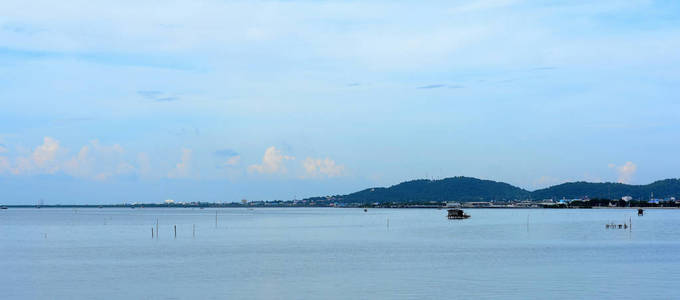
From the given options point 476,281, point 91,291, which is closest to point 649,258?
point 476,281

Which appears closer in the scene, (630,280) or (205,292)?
(205,292)

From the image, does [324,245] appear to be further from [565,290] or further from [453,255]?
[565,290]

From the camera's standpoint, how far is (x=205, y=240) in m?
117

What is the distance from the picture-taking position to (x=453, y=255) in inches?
3295

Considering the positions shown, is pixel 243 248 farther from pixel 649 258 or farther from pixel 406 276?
pixel 649 258

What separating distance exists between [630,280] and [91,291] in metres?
39.2

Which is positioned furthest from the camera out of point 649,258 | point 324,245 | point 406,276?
point 324,245

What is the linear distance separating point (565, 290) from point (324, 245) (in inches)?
2185

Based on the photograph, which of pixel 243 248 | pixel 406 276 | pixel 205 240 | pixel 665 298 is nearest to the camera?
pixel 665 298

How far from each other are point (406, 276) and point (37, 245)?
64597mm

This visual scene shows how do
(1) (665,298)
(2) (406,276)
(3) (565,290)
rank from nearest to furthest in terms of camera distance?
(1) (665,298) → (3) (565,290) → (2) (406,276)

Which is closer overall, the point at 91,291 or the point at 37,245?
the point at 91,291

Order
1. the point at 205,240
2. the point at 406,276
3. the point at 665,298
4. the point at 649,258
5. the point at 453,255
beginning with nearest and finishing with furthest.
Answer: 1. the point at 665,298
2. the point at 406,276
3. the point at 649,258
4. the point at 453,255
5. the point at 205,240

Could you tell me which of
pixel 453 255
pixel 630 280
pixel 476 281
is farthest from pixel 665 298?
pixel 453 255
